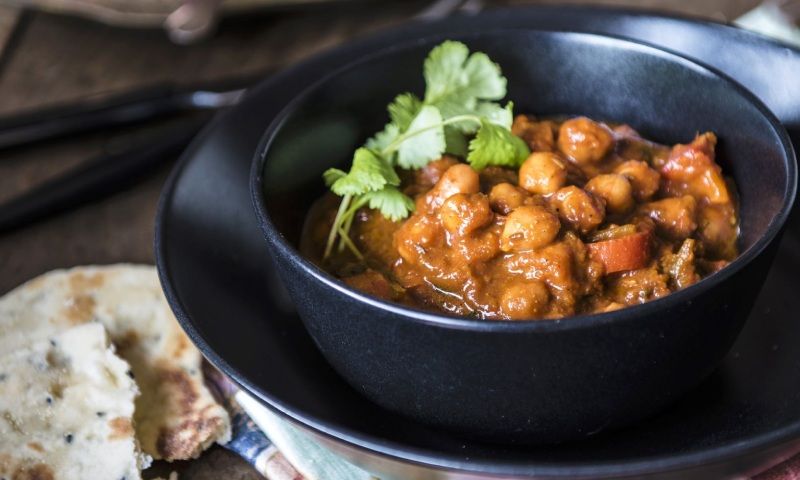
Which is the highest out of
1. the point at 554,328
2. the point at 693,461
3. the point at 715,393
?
the point at 554,328

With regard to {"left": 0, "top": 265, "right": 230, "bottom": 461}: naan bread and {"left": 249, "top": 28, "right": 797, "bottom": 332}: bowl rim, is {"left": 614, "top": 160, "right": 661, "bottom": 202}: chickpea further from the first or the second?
{"left": 0, "top": 265, "right": 230, "bottom": 461}: naan bread

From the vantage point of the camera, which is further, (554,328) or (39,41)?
(39,41)

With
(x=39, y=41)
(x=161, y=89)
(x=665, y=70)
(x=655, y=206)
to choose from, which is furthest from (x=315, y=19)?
(x=655, y=206)

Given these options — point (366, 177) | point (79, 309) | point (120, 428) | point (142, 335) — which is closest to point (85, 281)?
point (79, 309)

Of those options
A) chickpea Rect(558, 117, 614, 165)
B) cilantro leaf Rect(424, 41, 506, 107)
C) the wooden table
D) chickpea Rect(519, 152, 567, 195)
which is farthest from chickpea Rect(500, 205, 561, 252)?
the wooden table

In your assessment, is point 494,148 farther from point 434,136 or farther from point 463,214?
point 463,214

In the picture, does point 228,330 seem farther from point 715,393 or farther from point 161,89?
point 161,89
